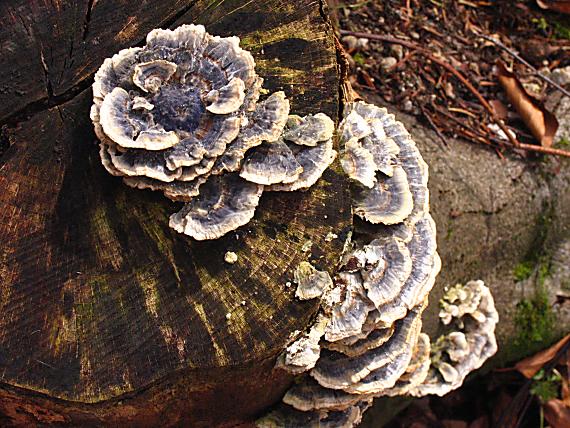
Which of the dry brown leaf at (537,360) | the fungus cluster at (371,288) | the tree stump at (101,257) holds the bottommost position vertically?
the dry brown leaf at (537,360)

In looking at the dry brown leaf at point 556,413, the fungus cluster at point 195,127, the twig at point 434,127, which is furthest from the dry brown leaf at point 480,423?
the fungus cluster at point 195,127

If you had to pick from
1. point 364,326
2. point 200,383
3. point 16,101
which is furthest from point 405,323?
point 16,101

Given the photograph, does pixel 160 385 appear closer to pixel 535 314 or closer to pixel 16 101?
pixel 16 101

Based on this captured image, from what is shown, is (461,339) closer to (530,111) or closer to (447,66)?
(530,111)

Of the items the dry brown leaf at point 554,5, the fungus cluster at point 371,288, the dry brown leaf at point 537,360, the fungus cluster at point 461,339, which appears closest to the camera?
the fungus cluster at point 371,288

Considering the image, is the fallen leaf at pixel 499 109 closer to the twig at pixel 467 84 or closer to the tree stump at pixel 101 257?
the twig at pixel 467 84

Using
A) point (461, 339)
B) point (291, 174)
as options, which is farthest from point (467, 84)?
point (291, 174)

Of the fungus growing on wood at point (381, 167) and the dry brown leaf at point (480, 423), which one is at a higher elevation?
the fungus growing on wood at point (381, 167)

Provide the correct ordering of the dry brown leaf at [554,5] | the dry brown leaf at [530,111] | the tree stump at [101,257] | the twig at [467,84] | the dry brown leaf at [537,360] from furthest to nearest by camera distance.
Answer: the dry brown leaf at [554,5], the dry brown leaf at [537,360], the dry brown leaf at [530,111], the twig at [467,84], the tree stump at [101,257]
